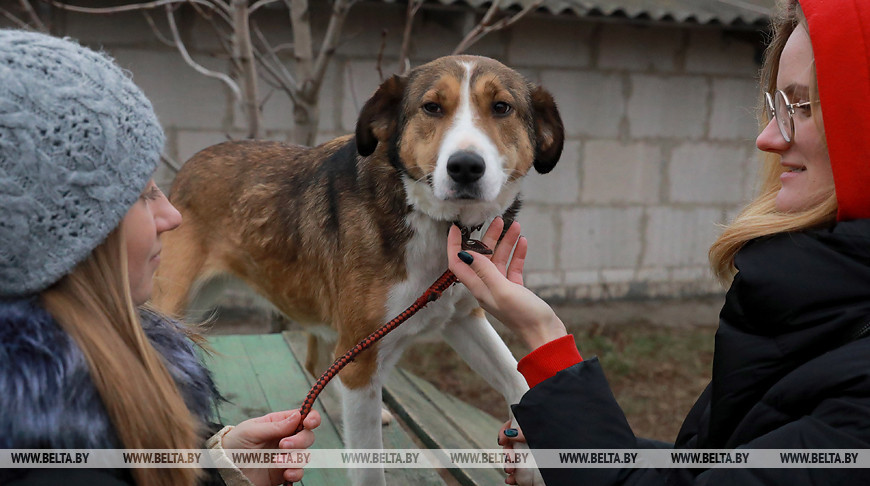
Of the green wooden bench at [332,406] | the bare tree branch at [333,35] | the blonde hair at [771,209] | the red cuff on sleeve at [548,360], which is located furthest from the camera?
the bare tree branch at [333,35]

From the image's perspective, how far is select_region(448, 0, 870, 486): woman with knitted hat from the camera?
1160 millimetres

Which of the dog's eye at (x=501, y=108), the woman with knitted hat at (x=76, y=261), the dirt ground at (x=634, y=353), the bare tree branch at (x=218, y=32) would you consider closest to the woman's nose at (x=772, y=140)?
the dog's eye at (x=501, y=108)

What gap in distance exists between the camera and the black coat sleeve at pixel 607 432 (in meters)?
1.12

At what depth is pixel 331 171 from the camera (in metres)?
2.73

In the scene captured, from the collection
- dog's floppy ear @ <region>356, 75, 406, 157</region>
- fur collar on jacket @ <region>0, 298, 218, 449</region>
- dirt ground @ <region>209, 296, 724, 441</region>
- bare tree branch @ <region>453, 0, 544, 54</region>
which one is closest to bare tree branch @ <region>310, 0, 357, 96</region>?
bare tree branch @ <region>453, 0, 544, 54</region>

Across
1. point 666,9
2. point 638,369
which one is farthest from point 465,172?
→ point 666,9

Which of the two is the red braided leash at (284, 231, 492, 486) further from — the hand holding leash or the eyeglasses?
the eyeglasses

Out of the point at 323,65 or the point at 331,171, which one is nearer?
the point at 331,171

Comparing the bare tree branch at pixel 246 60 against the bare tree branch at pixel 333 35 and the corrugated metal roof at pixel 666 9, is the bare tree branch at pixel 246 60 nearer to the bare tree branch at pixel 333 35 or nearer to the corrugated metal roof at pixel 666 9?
the bare tree branch at pixel 333 35

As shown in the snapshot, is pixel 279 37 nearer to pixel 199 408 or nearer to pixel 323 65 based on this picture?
pixel 323 65

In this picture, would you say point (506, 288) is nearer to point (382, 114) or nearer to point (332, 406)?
point (382, 114)

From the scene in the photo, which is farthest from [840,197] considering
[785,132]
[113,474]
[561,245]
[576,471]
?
[561,245]

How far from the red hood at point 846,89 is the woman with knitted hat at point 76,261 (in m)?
1.20

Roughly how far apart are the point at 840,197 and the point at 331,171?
186cm
